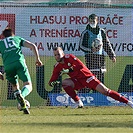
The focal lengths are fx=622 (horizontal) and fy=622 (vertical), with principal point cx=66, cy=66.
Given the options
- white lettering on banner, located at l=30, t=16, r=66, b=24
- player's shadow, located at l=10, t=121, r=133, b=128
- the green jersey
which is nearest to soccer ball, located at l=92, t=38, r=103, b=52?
white lettering on banner, located at l=30, t=16, r=66, b=24

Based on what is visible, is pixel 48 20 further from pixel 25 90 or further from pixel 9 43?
pixel 25 90

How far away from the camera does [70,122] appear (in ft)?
35.3

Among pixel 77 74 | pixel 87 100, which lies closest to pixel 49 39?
pixel 87 100

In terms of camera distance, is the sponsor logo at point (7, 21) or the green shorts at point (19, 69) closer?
the green shorts at point (19, 69)

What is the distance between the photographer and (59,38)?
53.1 feet

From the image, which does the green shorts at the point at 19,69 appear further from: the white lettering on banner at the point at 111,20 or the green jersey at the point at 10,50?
the white lettering on banner at the point at 111,20

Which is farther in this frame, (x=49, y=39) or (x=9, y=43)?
(x=49, y=39)

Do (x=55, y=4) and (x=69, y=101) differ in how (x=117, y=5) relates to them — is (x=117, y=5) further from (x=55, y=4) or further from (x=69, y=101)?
(x=69, y=101)

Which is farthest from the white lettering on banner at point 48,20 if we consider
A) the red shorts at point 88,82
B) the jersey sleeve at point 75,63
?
the jersey sleeve at point 75,63

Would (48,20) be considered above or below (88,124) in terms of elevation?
above

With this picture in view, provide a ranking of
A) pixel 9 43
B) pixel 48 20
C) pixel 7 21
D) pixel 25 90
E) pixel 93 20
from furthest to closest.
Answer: pixel 48 20
pixel 7 21
pixel 93 20
pixel 9 43
pixel 25 90

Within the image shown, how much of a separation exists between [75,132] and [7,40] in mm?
3271

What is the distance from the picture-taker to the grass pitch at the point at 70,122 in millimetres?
9430

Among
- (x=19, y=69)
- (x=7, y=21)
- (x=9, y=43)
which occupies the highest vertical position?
(x=9, y=43)
